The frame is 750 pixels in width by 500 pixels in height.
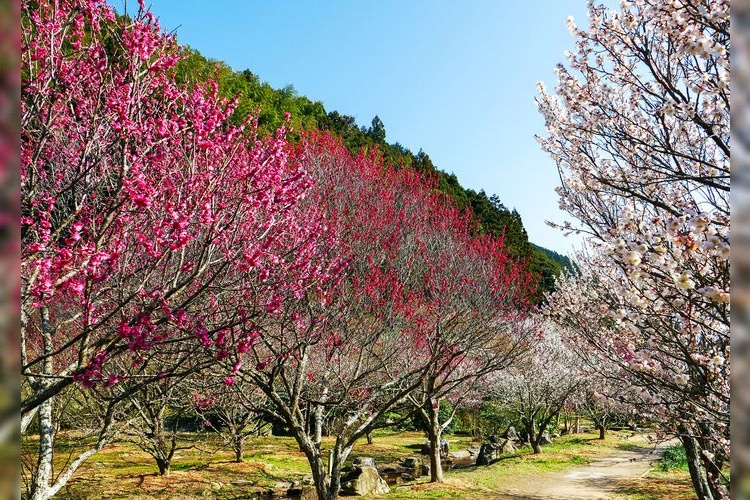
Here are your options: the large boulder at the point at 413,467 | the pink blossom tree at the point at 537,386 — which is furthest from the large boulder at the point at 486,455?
the large boulder at the point at 413,467

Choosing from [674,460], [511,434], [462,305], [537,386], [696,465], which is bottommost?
[511,434]

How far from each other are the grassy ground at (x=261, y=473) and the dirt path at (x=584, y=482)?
13.5 inches

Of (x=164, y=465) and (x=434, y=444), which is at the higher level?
(x=434, y=444)

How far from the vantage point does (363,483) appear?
11.9 meters

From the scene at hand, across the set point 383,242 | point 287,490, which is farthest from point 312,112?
point 287,490

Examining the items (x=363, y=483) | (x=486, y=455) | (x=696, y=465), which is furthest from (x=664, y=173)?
(x=486, y=455)

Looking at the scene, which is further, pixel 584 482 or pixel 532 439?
pixel 532 439

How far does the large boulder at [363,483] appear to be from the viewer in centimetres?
1173

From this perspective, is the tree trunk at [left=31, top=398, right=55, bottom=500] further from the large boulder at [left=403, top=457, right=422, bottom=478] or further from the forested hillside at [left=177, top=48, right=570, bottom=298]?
the forested hillside at [left=177, top=48, right=570, bottom=298]

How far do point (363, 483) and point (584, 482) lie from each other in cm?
640

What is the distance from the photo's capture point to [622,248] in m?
2.54

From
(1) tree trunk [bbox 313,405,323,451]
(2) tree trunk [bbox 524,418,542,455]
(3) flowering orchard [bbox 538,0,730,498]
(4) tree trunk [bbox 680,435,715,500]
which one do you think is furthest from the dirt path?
(3) flowering orchard [bbox 538,0,730,498]

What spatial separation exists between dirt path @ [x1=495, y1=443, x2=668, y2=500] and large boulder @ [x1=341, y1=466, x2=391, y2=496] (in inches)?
116

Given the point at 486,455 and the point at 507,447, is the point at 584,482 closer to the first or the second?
the point at 486,455
